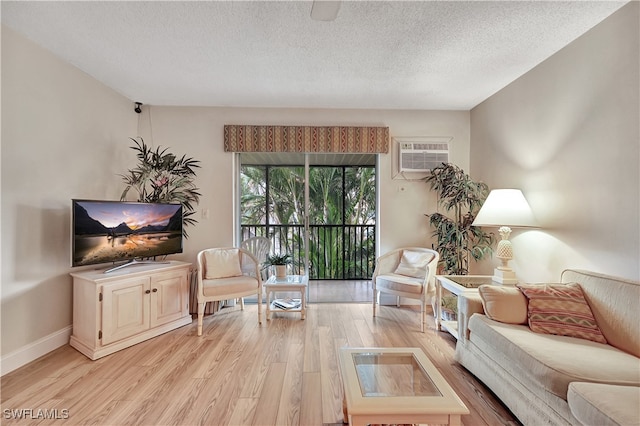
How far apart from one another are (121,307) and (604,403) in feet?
10.4

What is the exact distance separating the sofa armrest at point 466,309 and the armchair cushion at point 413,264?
87cm

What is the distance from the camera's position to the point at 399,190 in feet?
12.2

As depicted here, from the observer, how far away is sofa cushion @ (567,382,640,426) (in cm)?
103

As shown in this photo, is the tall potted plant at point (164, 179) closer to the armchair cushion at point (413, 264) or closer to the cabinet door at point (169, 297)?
the cabinet door at point (169, 297)

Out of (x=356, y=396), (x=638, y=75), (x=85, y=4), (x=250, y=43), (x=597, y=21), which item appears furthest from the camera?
(x=250, y=43)

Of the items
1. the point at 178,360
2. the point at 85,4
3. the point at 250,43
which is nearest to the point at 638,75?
the point at 250,43

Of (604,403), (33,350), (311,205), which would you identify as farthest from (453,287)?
(33,350)

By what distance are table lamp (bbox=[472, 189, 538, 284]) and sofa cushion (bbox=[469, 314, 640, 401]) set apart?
781 millimetres

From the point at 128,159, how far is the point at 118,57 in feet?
4.17

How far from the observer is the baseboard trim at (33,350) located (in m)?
2.05

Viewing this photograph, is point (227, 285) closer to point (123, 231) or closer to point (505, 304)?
point (123, 231)

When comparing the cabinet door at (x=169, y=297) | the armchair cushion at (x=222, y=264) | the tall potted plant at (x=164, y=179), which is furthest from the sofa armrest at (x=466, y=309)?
the tall potted plant at (x=164, y=179)

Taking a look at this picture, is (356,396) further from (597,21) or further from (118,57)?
(118,57)

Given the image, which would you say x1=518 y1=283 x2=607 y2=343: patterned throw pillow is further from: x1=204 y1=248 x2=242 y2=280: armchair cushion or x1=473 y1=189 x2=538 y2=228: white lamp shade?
x1=204 y1=248 x2=242 y2=280: armchair cushion
